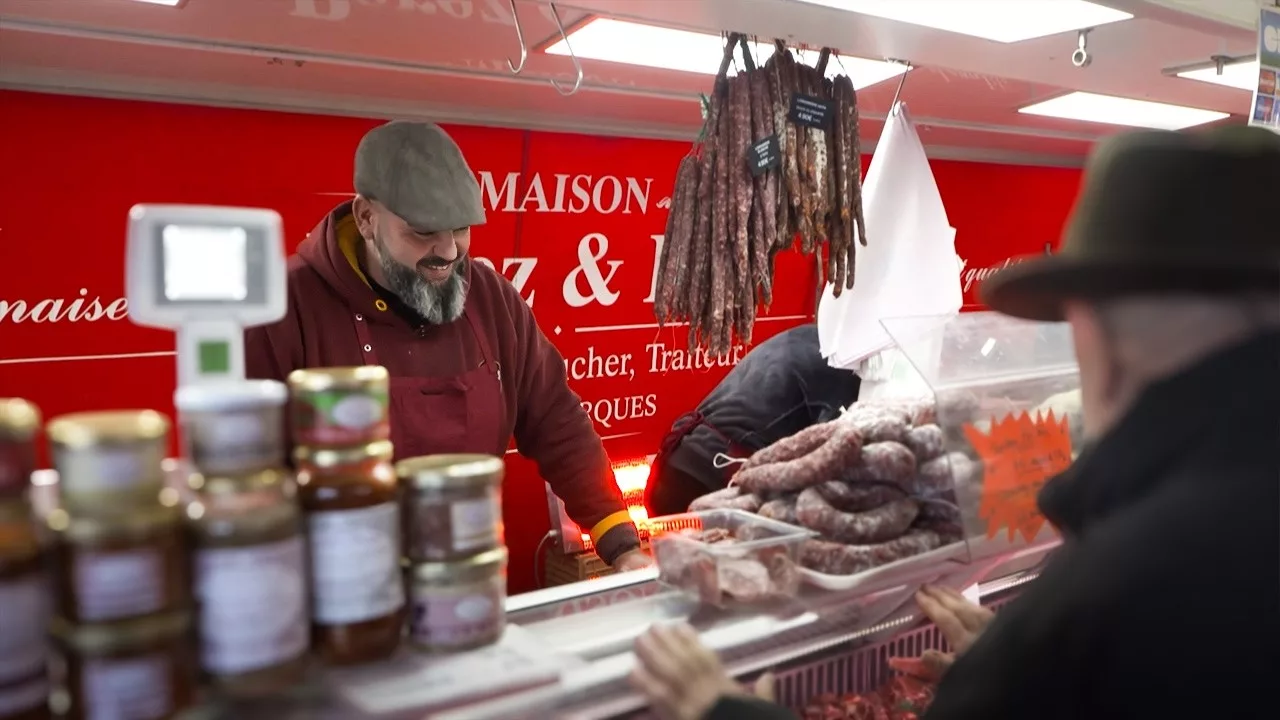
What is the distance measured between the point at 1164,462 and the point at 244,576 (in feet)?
3.70

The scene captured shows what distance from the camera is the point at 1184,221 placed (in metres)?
1.17

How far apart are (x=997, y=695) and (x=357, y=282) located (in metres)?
2.24

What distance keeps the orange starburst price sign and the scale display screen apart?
1450mm

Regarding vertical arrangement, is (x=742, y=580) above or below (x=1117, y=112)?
below

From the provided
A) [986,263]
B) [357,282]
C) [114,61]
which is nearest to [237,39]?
[114,61]

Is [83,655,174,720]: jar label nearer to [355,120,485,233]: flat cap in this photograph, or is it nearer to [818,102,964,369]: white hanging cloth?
[355,120,485,233]: flat cap

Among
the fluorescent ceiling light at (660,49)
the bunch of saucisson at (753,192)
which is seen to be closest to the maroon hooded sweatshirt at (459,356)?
the bunch of saucisson at (753,192)

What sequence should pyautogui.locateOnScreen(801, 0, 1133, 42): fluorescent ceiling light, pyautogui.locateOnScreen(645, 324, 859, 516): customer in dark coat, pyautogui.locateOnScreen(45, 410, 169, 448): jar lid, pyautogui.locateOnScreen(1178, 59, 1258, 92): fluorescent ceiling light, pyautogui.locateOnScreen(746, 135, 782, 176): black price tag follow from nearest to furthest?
pyautogui.locateOnScreen(45, 410, 169, 448): jar lid
pyautogui.locateOnScreen(801, 0, 1133, 42): fluorescent ceiling light
pyautogui.locateOnScreen(746, 135, 782, 176): black price tag
pyautogui.locateOnScreen(1178, 59, 1258, 92): fluorescent ceiling light
pyautogui.locateOnScreen(645, 324, 859, 516): customer in dark coat

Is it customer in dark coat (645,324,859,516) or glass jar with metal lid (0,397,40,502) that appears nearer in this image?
glass jar with metal lid (0,397,40,502)

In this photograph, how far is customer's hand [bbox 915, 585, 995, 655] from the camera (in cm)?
180

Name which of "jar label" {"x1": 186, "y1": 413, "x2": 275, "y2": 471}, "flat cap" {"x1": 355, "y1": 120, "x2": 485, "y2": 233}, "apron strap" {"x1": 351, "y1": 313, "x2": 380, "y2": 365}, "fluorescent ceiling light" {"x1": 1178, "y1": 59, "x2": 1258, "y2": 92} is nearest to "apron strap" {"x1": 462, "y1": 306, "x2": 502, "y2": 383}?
"apron strap" {"x1": 351, "y1": 313, "x2": 380, "y2": 365}

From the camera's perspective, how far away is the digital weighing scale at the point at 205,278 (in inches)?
45.3

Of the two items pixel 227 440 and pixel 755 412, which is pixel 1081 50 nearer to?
pixel 755 412

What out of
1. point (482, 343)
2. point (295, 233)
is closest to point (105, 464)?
point (482, 343)
